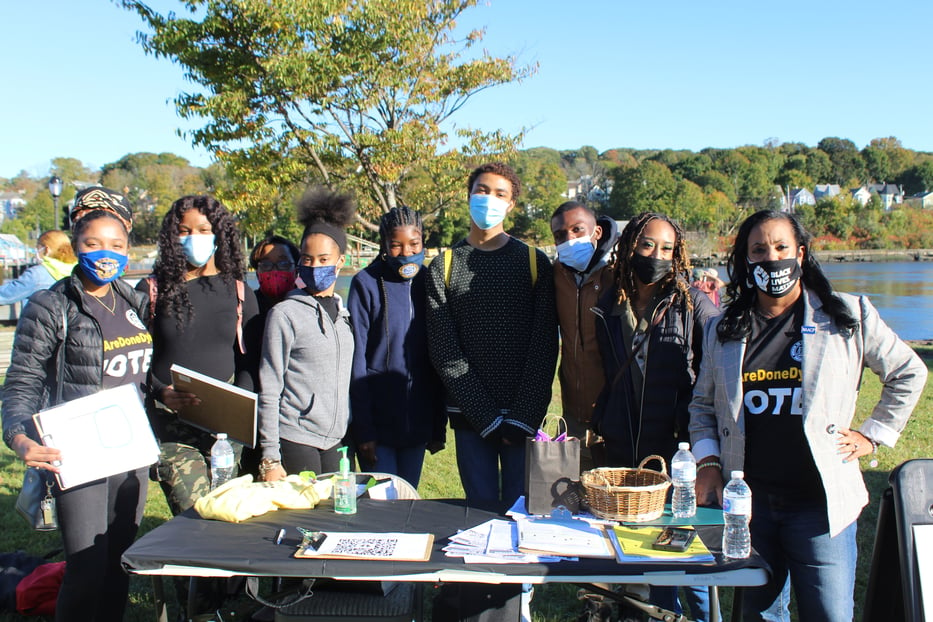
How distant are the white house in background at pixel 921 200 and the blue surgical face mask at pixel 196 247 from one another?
142483mm

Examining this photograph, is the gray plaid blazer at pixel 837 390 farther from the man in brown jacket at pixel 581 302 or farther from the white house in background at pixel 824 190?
the white house in background at pixel 824 190

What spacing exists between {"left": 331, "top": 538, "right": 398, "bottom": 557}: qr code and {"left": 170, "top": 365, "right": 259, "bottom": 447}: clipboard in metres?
0.87

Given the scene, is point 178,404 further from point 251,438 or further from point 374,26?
point 374,26

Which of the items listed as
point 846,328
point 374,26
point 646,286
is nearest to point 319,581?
point 646,286

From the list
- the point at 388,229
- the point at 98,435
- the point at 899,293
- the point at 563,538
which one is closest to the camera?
the point at 563,538

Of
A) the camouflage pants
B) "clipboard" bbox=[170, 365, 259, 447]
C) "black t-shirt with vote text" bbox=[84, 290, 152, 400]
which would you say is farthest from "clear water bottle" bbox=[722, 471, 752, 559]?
"black t-shirt with vote text" bbox=[84, 290, 152, 400]

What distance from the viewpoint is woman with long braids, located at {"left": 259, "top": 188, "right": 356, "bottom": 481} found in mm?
3332

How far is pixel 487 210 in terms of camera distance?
3639mm

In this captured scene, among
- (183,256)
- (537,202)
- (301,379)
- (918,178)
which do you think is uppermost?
(918,178)

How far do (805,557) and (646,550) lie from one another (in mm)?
666

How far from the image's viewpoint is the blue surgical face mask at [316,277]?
140 inches

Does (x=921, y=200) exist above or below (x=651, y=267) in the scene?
above

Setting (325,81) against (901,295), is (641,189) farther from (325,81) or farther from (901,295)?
(325,81)

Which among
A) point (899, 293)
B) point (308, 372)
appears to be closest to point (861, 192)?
point (899, 293)
